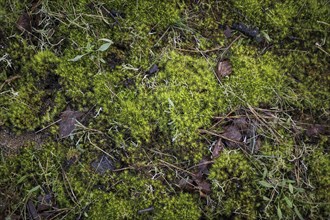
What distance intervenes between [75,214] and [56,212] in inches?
5.8

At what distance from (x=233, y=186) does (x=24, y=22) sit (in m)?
2.18

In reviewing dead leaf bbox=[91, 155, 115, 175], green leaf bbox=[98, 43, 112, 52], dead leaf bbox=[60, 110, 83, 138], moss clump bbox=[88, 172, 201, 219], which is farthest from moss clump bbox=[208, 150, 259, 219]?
green leaf bbox=[98, 43, 112, 52]

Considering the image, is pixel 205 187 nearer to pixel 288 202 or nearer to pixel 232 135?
pixel 232 135

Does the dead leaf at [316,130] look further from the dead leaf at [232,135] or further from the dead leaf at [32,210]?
the dead leaf at [32,210]

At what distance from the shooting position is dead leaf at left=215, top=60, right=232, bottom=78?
2674 millimetres

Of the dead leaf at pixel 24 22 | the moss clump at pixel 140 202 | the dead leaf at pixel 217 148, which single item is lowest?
the moss clump at pixel 140 202

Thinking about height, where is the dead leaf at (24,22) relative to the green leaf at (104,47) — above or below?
above

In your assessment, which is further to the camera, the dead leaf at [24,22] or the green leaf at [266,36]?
the green leaf at [266,36]

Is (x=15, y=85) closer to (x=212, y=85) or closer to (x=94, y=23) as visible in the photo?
(x=94, y=23)

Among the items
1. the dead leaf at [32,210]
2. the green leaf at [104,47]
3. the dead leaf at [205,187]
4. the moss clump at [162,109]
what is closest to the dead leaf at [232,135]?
the moss clump at [162,109]

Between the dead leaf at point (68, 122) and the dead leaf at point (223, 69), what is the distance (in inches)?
47.0

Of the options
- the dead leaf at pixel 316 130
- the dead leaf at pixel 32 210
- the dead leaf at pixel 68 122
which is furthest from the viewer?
the dead leaf at pixel 316 130


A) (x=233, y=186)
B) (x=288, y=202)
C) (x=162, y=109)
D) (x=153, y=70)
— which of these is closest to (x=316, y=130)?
(x=288, y=202)

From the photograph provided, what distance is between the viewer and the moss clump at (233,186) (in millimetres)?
2561
